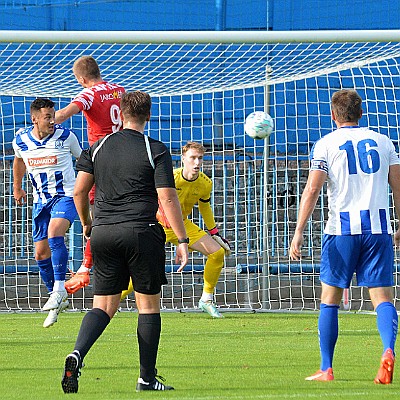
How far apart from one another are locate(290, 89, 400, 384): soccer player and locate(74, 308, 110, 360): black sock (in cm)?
128

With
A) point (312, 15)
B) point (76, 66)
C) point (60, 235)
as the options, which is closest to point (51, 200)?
point (60, 235)

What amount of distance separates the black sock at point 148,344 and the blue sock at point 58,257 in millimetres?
4638

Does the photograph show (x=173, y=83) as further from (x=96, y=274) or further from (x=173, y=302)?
(x=96, y=274)

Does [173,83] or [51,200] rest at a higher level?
[173,83]

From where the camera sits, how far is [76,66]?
9625 mm

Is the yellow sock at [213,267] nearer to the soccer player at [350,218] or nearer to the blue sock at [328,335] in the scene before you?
the soccer player at [350,218]

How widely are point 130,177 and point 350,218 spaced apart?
1449 mm

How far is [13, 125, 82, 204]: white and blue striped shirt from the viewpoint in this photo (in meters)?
10.7

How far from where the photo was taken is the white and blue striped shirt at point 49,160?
421 inches

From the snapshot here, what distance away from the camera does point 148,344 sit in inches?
224

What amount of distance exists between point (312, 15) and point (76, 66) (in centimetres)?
820

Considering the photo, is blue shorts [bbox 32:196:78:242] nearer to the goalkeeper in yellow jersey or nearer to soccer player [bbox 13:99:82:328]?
soccer player [bbox 13:99:82:328]

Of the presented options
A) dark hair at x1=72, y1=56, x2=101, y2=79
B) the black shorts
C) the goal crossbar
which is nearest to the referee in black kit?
the black shorts

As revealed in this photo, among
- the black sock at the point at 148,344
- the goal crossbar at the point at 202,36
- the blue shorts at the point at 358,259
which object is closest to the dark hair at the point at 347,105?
the blue shorts at the point at 358,259
